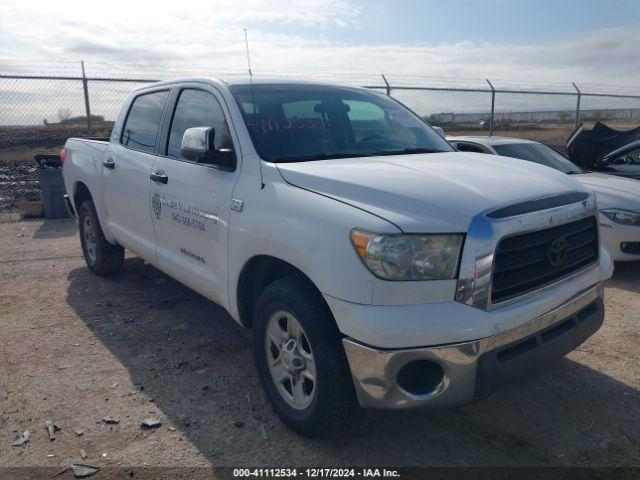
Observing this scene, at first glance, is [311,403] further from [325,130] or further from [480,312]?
[325,130]

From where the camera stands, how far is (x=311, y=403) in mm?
2725

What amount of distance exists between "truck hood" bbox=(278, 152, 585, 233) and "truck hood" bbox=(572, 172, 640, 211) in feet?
9.57

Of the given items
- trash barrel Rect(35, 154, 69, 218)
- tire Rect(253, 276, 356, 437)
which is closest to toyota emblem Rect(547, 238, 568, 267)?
tire Rect(253, 276, 356, 437)

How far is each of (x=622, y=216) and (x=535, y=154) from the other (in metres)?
1.57

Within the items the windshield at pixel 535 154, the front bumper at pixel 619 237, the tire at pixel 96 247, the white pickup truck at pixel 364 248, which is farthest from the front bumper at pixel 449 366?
the windshield at pixel 535 154

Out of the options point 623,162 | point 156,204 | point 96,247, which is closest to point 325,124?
point 156,204

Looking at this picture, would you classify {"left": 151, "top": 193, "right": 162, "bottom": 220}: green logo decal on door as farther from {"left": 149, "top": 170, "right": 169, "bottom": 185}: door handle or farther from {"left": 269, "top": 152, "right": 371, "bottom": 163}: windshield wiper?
{"left": 269, "top": 152, "right": 371, "bottom": 163}: windshield wiper

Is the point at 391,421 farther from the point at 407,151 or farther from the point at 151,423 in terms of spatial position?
the point at 407,151

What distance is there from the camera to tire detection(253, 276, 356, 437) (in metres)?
2.56

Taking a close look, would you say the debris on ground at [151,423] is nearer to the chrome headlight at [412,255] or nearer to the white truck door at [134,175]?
the white truck door at [134,175]

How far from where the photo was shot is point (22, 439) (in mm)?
2934

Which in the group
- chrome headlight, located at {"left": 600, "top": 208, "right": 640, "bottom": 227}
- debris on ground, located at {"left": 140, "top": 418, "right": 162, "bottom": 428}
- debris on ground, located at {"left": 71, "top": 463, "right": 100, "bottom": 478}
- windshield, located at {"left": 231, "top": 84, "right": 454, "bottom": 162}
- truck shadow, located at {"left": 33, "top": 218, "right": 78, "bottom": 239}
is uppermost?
windshield, located at {"left": 231, "top": 84, "right": 454, "bottom": 162}

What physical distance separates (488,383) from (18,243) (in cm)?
717

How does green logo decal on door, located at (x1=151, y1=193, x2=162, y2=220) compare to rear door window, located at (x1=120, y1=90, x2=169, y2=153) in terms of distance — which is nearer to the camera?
green logo decal on door, located at (x1=151, y1=193, x2=162, y2=220)
